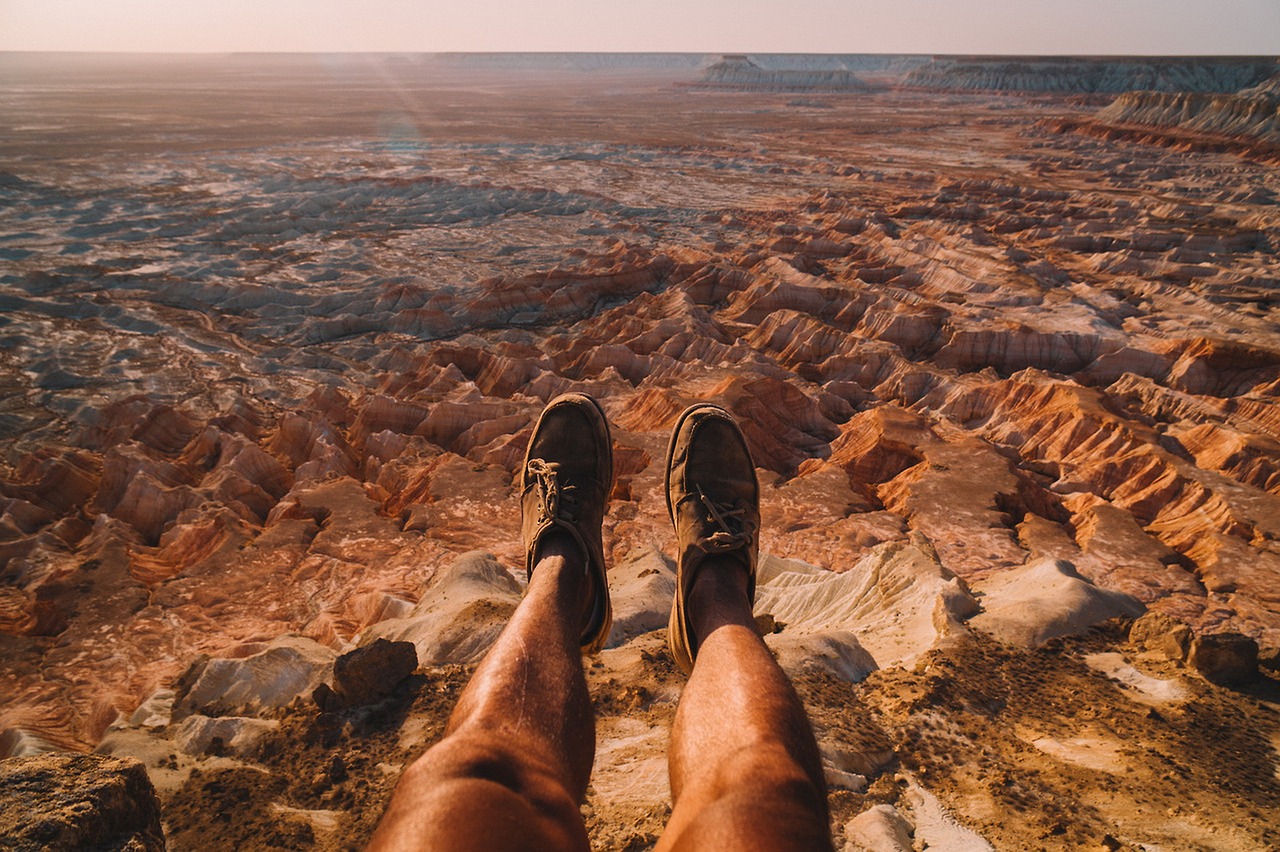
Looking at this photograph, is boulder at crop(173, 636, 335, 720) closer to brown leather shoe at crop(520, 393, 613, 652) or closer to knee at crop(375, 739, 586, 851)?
brown leather shoe at crop(520, 393, 613, 652)

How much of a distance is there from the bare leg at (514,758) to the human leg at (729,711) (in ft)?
1.06

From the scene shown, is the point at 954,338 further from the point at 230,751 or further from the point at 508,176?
the point at 508,176

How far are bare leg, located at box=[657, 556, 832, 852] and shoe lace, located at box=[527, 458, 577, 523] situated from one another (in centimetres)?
110

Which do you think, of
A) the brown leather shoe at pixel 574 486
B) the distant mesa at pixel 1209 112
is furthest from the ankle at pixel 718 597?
the distant mesa at pixel 1209 112

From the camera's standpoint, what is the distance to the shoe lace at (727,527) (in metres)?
3.21

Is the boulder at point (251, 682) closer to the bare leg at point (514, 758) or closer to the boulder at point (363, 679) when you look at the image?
the boulder at point (363, 679)

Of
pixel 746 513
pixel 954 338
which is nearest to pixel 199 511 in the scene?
pixel 746 513

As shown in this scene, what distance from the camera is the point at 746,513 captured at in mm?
3537

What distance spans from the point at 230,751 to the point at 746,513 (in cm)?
299

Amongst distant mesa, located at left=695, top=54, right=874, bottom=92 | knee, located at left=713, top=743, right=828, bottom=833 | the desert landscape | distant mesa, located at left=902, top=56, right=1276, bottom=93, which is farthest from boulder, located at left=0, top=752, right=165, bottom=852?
distant mesa, located at left=695, top=54, right=874, bottom=92

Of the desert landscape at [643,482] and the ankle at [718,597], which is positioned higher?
the ankle at [718,597]

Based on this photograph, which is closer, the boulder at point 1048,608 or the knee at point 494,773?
the knee at point 494,773

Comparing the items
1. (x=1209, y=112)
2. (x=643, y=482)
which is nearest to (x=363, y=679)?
(x=643, y=482)

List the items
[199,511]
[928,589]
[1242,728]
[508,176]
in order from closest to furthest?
[1242,728] → [928,589] → [199,511] → [508,176]
